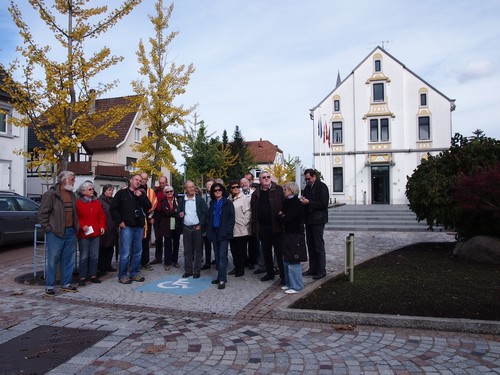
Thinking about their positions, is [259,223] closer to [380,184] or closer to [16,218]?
[16,218]

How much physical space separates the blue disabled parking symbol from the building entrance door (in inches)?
1144

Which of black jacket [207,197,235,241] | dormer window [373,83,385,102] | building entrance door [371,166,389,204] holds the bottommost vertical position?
black jacket [207,197,235,241]

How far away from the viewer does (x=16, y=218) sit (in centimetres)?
1261

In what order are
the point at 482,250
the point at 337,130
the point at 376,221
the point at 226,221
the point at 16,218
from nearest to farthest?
the point at 226,221, the point at 482,250, the point at 16,218, the point at 376,221, the point at 337,130

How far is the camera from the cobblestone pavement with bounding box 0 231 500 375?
13.3 feet

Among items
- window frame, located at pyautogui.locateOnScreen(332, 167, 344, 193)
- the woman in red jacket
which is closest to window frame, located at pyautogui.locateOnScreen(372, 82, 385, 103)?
window frame, located at pyautogui.locateOnScreen(332, 167, 344, 193)

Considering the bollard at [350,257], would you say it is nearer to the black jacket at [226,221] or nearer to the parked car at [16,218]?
the black jacket at [226,221]

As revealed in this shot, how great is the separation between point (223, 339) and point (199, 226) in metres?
3.47

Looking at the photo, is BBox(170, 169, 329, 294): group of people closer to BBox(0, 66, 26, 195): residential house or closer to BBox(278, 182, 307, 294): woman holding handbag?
BBox(278, 182, 307, 294): woman holding handbag

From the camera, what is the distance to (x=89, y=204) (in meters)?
7.61

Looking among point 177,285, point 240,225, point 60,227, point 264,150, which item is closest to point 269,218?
point 240,225

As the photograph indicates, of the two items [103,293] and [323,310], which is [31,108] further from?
[323,310]

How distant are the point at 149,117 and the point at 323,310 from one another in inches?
412

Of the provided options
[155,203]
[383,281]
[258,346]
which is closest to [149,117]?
[155,203]
